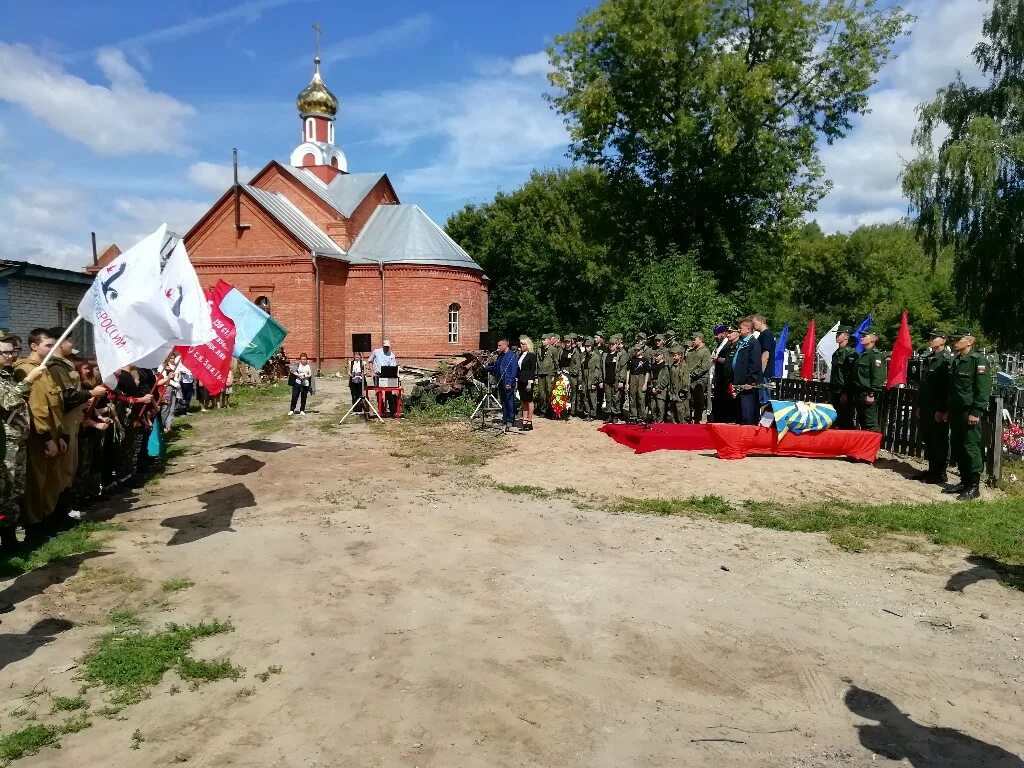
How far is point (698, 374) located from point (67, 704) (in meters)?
11.7

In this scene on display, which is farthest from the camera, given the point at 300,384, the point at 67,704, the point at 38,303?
the point at 300,384

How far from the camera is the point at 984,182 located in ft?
74.7

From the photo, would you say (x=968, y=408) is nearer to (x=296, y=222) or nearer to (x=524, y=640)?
(x=524, y=640)

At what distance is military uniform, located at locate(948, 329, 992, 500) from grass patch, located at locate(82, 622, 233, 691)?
8.72m

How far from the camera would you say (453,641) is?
15.9ft

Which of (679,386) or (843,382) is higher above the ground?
(843,382)

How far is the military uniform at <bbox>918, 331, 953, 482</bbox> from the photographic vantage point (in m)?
9.70

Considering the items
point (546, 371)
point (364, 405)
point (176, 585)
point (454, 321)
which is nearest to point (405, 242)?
point (454, 321)

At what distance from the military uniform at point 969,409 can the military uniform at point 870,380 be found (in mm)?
2002

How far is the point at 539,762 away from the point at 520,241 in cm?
4620

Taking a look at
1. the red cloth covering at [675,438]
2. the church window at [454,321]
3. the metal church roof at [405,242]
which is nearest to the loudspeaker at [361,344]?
the red cloth covering at [675,438]

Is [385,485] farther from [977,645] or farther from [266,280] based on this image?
[266,280]

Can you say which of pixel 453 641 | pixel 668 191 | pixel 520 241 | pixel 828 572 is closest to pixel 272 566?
pixel 453 641

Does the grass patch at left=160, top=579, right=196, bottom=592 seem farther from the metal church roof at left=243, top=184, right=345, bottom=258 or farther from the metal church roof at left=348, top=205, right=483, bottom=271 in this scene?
the metal church roof at left=348, top=205, right=483, bottom=271
